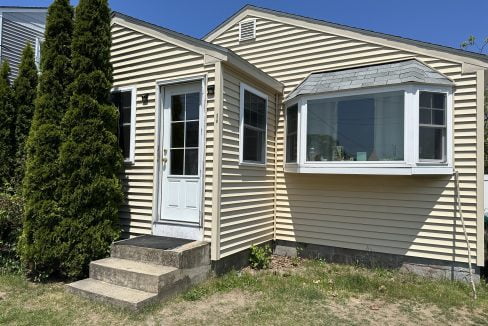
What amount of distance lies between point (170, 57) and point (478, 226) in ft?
18.1

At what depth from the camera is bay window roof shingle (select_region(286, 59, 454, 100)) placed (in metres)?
5.07

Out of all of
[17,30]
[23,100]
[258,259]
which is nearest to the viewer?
[258,259]

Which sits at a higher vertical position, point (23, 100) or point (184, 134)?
point (23, 100)

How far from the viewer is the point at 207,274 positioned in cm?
471

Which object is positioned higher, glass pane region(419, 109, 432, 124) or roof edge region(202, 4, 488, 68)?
roof edge region(202, 4, 488, 68)

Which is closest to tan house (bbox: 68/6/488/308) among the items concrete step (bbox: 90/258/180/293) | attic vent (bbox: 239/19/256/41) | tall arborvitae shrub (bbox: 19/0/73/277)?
concrete step (bbox: 90/258/180/293)

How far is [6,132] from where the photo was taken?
6.67m

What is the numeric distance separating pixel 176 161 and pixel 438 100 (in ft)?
14.0

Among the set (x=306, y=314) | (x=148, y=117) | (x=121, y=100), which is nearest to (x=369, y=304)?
(x=306, y=314)

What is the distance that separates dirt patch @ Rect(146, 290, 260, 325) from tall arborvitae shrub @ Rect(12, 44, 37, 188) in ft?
16.4

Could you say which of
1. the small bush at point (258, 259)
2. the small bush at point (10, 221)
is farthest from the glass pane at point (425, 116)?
the small bush at point (10, 221)

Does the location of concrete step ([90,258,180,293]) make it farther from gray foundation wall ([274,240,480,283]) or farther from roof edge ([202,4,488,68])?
roof edge ([202,4,488,68])

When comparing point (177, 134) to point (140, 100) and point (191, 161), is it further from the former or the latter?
point (140, 100)

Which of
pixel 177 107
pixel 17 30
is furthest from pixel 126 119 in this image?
pixel 17 30
